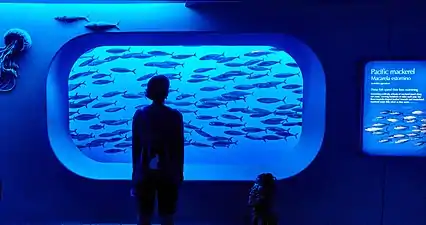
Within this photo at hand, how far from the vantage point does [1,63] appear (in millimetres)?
4523

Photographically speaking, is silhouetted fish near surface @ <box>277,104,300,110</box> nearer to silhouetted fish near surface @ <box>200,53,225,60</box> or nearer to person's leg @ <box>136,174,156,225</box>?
silhouetted fish near surface @ <box>200,53,225,60</box>

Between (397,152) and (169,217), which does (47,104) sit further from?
(397,152)

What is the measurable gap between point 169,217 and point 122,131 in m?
3.35

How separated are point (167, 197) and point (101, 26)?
238 cm

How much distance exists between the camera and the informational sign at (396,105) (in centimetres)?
436

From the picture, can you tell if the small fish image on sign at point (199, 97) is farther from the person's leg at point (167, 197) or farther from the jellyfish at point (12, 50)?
the person's leg at point (167, 197)

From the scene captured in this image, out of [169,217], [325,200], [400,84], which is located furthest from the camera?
[325,200]

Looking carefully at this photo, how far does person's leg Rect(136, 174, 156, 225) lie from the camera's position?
353 centimetres

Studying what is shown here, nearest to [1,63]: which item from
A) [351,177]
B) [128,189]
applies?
[128,189]

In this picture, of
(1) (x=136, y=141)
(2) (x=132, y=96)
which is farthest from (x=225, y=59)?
(1) (x=136, y=141)

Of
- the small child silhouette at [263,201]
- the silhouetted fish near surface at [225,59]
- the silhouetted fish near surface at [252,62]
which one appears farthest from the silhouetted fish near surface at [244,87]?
the small child silhouette at [263,201]

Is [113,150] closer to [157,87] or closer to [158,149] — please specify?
[158,149]

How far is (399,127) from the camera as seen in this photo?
14.4ft

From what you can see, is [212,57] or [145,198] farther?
[212,57]
